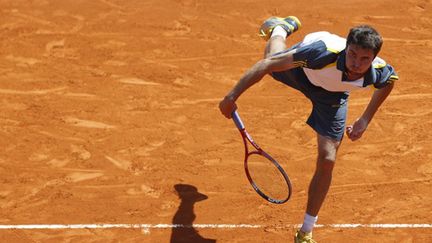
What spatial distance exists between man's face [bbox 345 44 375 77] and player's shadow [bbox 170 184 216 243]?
214 centimetres

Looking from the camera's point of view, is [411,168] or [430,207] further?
[411,168]

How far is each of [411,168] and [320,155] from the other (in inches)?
77.9

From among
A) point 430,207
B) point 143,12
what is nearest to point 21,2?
point 143,12

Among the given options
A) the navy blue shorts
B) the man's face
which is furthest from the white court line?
the man's face

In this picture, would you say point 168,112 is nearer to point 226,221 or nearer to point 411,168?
point 226,221

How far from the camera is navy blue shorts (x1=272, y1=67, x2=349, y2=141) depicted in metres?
6.95

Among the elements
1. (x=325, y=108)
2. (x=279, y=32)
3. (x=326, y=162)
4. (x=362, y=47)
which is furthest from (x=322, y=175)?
(x=279, y=32)

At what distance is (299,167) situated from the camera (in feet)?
27.5

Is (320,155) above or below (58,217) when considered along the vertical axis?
above

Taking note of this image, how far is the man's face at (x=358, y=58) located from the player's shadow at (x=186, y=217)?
214 centimetres

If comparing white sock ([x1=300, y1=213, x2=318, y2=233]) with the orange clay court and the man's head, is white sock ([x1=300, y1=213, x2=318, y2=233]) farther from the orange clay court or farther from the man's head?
the man's head

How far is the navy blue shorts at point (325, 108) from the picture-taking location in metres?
6.95

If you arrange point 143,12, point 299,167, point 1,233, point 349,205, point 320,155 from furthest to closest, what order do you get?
point 143,12
point 299,167
point 349,205
point 1,233
point 320,155

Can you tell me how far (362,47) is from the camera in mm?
6086
